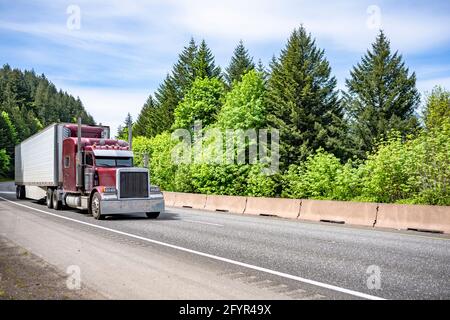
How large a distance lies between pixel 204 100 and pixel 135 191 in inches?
→ 1437

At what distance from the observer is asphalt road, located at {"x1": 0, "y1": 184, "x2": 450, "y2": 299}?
6.32 meters

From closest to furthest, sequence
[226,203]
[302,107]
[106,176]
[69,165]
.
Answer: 1. [106,176]
2. [69,165]
3. [226,203]
4. [302,107]

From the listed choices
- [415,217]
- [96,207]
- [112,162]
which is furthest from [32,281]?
[415,217]

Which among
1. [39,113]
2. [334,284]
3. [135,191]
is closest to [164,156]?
[135,191]

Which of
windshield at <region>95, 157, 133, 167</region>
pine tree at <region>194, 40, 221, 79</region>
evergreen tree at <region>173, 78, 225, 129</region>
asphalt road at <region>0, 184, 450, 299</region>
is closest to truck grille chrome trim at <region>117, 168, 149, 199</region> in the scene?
windshield at <region>95, 157, 133, 167</region>

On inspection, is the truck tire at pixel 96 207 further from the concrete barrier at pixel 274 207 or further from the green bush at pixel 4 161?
the green bush at pixel 4 161

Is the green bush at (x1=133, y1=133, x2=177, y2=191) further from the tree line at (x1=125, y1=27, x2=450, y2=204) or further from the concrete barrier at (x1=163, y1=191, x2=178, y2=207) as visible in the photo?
the concrete barrier at (x1=163, y1=191, x2=178, y2=207)

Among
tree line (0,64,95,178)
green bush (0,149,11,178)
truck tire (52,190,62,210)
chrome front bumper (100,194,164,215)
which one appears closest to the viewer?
chrome front bumper (100,194,164,215)

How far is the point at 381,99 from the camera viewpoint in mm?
52062

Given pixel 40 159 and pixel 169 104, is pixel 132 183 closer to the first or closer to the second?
pixel 40 159

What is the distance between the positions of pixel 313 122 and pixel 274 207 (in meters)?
25.9

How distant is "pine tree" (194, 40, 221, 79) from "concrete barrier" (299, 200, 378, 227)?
45.5m
